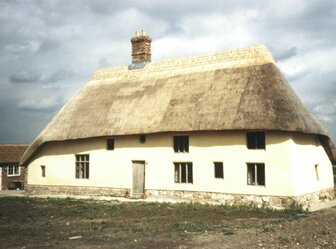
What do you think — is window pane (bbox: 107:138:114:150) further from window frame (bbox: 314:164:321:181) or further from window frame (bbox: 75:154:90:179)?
window frame (bbox: 314:164:321:181)

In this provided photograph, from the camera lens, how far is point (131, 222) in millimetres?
15133

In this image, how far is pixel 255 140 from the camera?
66.2ft

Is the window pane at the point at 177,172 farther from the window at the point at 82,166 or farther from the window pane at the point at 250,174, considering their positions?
the window at the point at 82,166

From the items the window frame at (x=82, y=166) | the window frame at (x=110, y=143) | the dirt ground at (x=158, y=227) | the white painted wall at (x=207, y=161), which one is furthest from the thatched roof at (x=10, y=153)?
the dirt ground at (x=158, y=227)

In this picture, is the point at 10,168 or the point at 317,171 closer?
the point at 317,171

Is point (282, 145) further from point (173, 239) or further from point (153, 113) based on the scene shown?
point (173, 239)

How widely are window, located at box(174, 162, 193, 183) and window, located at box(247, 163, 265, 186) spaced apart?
345cm

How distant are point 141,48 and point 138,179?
1048 cm

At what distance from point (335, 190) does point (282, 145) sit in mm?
7603

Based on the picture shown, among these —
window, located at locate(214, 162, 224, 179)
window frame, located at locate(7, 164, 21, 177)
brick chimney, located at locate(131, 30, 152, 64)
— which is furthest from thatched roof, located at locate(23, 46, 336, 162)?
window frame, located at locate(7, 164, 21, 177)

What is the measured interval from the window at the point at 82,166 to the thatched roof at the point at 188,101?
167cm

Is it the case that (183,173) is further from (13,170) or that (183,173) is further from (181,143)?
(13,170)

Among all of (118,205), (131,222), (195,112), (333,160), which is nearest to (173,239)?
(131,222)

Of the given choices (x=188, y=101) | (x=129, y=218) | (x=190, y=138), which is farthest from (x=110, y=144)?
(x=129, y=218)
